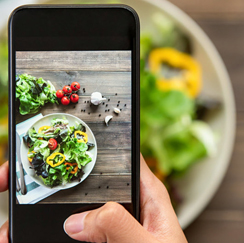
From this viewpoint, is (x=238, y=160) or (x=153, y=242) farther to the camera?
(x=238, y=160)

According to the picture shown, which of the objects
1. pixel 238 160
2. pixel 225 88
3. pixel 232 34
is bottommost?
pixel 238 160

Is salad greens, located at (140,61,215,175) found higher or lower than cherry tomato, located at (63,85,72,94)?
lower

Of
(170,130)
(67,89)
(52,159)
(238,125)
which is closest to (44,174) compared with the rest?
(52,159)

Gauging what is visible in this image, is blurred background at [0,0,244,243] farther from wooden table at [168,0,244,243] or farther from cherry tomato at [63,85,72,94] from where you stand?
cherry tomato at [63,85,72,94]

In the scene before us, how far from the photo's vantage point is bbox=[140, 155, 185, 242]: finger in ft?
1.52

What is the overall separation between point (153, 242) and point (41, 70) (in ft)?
0.93

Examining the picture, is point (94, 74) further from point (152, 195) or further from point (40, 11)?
point (152, 195)

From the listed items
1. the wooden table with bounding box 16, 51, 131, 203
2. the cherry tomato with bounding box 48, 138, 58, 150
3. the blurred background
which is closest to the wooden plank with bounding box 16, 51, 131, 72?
the wooden table with bounding box 16, 51, 131, 203

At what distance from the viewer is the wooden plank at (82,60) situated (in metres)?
0.42

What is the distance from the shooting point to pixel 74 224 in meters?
0.41

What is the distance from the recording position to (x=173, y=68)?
82cm

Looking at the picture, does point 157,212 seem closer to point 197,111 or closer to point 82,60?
point 82,60

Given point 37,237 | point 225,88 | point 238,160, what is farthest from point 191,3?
point 37,237

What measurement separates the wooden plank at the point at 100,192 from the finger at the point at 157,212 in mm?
65
